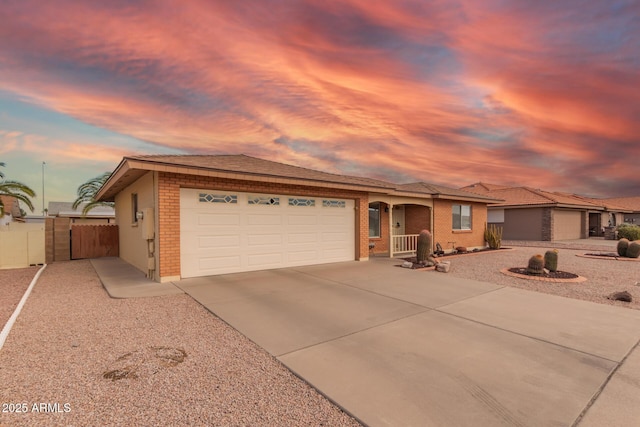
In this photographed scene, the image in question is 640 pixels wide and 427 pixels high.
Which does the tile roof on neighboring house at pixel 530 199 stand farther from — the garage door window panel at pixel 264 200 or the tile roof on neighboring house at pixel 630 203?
the garage door window panel at pixel 264 200

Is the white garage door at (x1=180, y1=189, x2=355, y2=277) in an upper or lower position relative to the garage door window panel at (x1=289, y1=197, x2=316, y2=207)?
lower

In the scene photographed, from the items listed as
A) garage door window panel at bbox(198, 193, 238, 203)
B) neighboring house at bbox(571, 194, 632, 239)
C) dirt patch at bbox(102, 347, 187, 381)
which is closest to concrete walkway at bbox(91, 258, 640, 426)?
dirt patch at bbox(102, 347, 187, 381)

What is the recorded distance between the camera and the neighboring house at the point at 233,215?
8.17m

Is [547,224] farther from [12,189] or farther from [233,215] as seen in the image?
[12,189]

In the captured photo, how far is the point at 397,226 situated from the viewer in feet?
54.6

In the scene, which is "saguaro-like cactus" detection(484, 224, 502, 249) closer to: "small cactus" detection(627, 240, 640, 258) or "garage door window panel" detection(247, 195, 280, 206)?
"small cactus" detection(627, 240, 640, 258)

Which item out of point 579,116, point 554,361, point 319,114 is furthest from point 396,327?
point 579,116

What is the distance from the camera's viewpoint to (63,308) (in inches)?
231

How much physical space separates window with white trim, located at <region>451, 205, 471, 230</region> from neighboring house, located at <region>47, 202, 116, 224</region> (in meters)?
27.4

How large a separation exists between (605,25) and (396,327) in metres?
11.4

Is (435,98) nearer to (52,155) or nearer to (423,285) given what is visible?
(423,285)

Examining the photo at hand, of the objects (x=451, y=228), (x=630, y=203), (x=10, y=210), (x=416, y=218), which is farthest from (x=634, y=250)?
(x=10, y=210)

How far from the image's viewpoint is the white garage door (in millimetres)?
8688

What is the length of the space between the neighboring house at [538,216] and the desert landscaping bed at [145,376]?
24.2m
